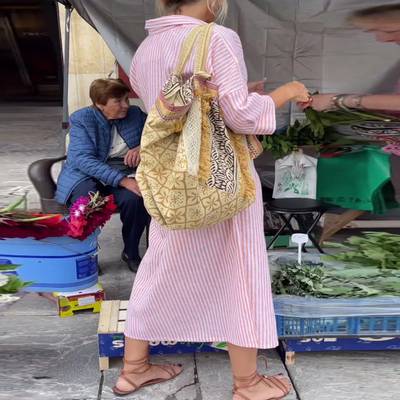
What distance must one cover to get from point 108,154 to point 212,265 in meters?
1.85

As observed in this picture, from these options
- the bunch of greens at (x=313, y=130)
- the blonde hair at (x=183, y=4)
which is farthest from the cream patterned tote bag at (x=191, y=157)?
the bunch of greens at (x=313, y=130)

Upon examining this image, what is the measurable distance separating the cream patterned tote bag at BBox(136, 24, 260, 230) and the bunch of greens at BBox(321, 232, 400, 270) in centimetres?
127

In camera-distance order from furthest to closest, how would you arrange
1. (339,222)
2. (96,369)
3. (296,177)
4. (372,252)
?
1. (339,222)
2. (296,177)
3. (372,252)
4. (96,369)

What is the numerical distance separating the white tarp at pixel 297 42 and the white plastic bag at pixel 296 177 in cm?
30

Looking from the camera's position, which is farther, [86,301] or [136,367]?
[86,301]

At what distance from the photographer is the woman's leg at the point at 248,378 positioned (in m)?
2.21

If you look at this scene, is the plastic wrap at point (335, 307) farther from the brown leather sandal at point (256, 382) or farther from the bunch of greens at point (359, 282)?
the brown leather sandal at point (256, 382)

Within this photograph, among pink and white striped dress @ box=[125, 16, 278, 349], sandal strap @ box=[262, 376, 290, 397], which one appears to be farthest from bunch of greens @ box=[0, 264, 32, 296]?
sandal strap @ box=[262, 376, 290, 397]

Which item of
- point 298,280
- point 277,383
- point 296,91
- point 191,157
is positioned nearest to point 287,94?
point 296,91

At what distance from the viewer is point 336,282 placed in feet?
8.93

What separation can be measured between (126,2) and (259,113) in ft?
5.95

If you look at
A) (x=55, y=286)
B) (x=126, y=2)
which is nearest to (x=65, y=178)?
(x=55, y=286)

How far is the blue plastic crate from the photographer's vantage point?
2.50m

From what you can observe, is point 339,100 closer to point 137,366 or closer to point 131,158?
point 131,158
